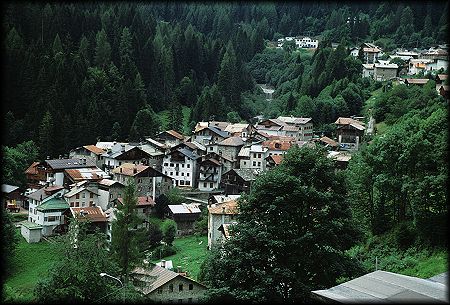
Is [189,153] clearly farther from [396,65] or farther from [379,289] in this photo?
[379,289]

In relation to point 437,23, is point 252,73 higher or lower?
lower

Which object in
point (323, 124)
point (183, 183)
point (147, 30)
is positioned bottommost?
point (183, 183)

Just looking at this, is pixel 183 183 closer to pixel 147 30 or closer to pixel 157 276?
pixel 157 276

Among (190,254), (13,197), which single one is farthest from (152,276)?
(13,197)

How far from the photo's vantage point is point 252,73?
191 ft

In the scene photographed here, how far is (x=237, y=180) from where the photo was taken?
27375 mm

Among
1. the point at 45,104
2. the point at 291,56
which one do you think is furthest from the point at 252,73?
the point at 45,104

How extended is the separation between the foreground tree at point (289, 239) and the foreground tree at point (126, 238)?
17.6 ft

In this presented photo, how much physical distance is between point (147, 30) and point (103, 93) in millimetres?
16305

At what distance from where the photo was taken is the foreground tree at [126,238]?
14258 millimetres

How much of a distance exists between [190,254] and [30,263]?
212 inches

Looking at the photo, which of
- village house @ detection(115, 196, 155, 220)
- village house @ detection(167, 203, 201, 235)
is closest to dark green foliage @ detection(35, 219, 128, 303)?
village house @ detection(167, 203, 201, 235)

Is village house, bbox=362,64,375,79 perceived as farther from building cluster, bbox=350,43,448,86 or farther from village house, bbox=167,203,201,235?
village house, bbox=167,203,201,235

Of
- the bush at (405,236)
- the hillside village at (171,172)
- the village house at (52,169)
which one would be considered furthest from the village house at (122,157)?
the bush at (405,236)
